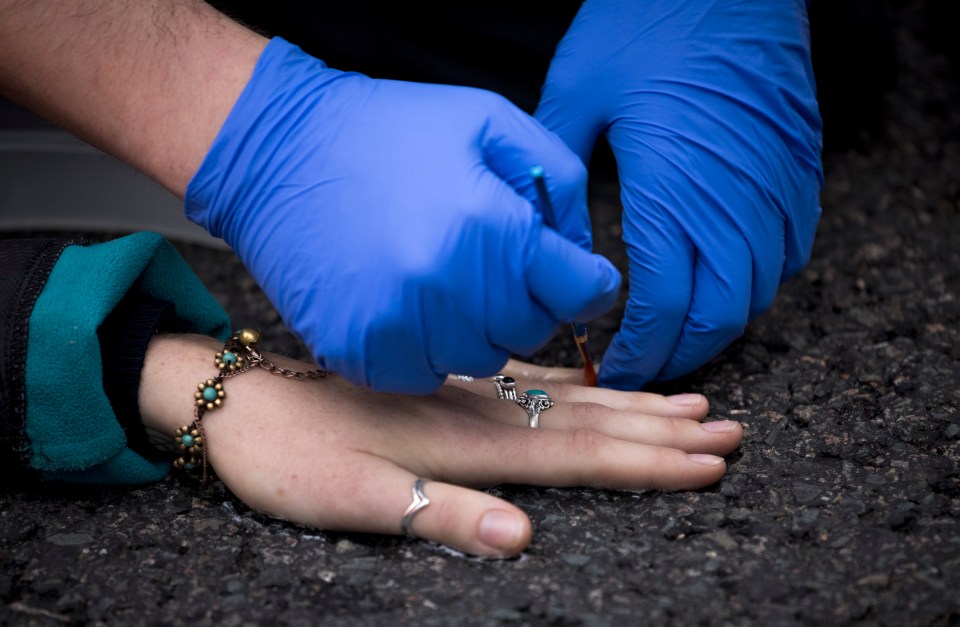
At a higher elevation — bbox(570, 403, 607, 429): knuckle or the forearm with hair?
the forearm with hair

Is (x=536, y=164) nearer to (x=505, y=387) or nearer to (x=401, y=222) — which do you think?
(x=401, y=222)

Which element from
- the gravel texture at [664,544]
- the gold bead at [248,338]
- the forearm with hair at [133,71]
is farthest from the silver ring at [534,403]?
the forearm with hair at [133,71]

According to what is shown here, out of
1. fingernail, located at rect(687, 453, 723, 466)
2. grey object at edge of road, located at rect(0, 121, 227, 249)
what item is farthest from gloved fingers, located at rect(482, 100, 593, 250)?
grey object at edge of road, located at rect(0, 121, 227, 249)

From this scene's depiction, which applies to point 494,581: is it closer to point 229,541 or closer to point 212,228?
point 229,541

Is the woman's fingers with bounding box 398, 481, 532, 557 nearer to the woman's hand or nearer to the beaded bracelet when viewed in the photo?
the woman's hand

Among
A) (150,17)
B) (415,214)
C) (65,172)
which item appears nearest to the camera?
(415,214)

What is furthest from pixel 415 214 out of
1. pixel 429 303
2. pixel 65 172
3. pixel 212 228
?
pixel 65 172

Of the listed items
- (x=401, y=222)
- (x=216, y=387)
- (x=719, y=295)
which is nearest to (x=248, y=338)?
(x=216, y=387)

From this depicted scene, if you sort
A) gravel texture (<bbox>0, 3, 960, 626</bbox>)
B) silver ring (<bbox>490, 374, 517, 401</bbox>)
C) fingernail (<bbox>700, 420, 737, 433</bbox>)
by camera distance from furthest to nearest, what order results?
1. silver ring (<bbox>490, 374, 517, 401</bbox>)
2. fingernail (<bbox>700, 420, 737, 433</bbox>)
3. gravel texture (<bbox>0, 3, 960, 626</bbox>)
